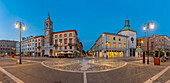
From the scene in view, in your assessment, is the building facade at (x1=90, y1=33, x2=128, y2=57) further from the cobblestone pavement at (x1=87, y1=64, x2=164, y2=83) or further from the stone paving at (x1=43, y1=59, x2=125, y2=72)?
the cobblestone pavement at (x1=87, y1=64, x2=164, y2=83)

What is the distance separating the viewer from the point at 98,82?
5.33 m

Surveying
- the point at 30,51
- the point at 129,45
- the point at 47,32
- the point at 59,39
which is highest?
the point at 47,32

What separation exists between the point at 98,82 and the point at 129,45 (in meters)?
49.4

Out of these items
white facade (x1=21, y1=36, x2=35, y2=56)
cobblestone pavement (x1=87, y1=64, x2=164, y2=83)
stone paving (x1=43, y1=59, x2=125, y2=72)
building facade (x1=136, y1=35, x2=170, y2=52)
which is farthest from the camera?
building facade (x1=136, y1=35, x2=170, y2=52)

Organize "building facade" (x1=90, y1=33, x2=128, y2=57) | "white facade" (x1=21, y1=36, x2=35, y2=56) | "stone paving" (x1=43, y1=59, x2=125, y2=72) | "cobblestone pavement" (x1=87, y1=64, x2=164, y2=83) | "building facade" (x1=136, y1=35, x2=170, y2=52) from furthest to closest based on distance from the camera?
"building facade" (x1=136, y1=35, x2=170, y2=52) → "white facade" (x1=21, y1=36, x2=35, y2=56) → "building facade" (x1=90, y1=33, x2=128, y2=57) → "stone paving" (x1=43, y1=59, x2=125, y2=72) → "cobblestone pavement" (x1=87, y1=64, x2=164, y2=83)

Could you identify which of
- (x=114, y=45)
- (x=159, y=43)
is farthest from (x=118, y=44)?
(x=159, y=43)

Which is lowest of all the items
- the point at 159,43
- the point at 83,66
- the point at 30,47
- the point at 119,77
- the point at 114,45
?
the point at 83,66

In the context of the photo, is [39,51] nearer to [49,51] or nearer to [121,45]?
[49,51]

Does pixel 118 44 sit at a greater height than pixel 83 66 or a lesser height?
greater

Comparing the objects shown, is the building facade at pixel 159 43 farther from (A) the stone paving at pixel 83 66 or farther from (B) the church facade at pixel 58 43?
(A) the stone paving at pixel 83 66

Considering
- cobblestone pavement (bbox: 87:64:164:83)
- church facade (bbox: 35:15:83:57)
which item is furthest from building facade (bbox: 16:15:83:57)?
cobblestone pavement (bbox: 87:64:164:83)

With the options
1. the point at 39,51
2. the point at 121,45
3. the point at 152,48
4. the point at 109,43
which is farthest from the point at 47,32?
the point at 152,48

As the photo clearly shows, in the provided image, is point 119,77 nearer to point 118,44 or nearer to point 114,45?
point 114,45

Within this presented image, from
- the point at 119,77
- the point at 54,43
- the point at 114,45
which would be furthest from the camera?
the point at 54,43
